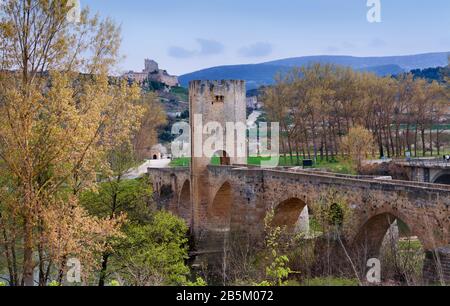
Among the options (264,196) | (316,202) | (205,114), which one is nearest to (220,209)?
(205,114)

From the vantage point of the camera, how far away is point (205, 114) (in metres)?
26.3

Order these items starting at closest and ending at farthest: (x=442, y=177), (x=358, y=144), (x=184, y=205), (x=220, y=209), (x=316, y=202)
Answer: (x=316, y=202), (x=220, y=209), (x=184, y=205), (x=442, y=177), (x=358, y=144)

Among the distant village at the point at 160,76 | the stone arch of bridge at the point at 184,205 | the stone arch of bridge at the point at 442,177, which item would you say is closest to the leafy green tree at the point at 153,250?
the stone arch of bridge at the point at 184,205

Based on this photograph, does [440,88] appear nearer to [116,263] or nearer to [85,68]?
[116,263]

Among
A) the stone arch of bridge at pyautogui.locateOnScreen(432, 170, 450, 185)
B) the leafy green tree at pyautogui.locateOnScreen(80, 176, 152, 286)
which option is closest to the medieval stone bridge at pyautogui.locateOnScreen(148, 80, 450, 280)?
the leafy green tree at pyautogui.locateOnScreen(80, 176, 152, 286)

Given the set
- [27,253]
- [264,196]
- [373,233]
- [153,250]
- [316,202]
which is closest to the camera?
[27,253]

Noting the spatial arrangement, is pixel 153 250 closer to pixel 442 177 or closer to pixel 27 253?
pixel 27 253

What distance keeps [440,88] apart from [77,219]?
43387 mm

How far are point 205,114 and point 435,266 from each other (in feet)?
55.9

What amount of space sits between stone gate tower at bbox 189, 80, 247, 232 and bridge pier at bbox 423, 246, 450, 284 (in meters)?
16.4

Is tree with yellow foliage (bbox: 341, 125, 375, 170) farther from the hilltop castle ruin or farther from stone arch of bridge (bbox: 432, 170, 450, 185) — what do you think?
the hilltop castle ruin

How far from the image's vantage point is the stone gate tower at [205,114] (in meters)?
26.4

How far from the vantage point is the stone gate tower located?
26422 mm
